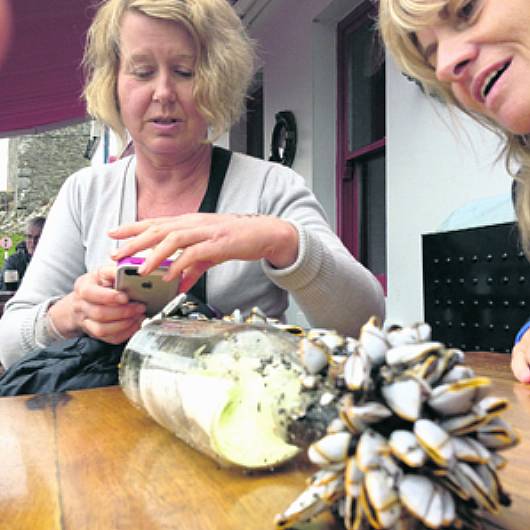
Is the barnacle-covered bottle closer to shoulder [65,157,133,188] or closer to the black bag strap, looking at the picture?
the black bag strap

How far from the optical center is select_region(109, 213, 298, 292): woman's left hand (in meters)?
0.70

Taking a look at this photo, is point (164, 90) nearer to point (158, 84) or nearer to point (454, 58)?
point (158, 84)

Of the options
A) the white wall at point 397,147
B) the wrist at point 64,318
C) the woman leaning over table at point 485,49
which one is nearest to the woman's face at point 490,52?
the woman leaning over table at point 485,49

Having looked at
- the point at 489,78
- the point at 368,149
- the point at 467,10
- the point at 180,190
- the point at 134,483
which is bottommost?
the point at 134,483

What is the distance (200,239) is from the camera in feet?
2.46

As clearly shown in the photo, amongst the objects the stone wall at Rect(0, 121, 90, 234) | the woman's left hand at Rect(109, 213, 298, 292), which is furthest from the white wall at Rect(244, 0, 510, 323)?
the stone wall at Rect(0, 121, 90, 234)

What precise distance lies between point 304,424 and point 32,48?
4430mm

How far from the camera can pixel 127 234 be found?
2.44 feet

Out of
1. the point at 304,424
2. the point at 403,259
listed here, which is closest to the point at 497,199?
the point at 403,259

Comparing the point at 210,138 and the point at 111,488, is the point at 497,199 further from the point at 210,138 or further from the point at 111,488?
Answer: the point at 111,488

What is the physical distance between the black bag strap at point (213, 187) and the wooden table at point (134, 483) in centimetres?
60

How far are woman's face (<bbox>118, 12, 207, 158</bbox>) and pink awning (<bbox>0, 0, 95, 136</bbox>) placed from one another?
2015mm

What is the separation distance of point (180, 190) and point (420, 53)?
0.59m

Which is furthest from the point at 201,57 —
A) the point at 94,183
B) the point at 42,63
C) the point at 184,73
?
the point at 42,63
